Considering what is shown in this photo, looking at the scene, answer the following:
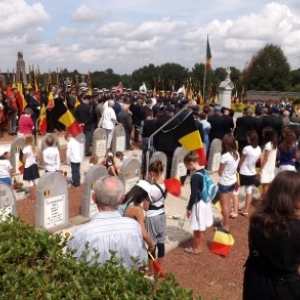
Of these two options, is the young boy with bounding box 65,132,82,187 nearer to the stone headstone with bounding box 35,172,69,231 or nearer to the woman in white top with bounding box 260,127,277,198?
the stone headstone with bounding box 35,172,69,231

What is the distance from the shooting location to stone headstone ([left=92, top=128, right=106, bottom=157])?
13305 mm

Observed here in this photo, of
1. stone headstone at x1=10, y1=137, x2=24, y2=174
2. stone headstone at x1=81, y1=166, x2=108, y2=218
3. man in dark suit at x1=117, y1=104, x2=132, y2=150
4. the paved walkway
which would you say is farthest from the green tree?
stone headstone at x1=81, y1=166, x2=108, y2=218

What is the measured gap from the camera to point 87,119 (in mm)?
13773

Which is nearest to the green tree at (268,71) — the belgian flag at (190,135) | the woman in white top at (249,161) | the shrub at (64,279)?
the woman in white top at (249,161)

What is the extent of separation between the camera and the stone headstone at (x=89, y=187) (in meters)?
7.78

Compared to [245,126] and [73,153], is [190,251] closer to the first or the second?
[73,153]

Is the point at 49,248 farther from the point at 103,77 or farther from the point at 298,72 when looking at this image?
the point at 298,72

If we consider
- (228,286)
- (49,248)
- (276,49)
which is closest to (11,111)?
(228,286)

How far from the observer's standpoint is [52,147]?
8.82 metres

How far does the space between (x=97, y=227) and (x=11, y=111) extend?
14949mm

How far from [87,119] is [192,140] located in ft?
22.3

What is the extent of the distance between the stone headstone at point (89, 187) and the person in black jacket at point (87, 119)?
5.83 meters

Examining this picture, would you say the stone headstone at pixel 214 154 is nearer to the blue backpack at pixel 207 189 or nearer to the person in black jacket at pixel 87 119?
the person in black jacket at pixel 87 119

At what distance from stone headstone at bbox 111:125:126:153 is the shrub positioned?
10884mm
